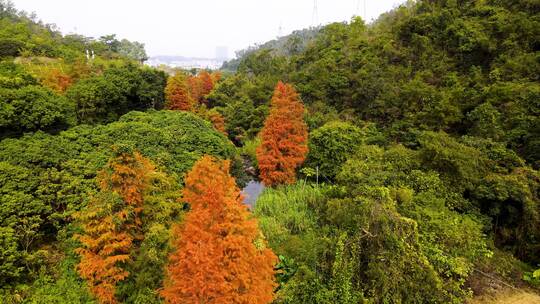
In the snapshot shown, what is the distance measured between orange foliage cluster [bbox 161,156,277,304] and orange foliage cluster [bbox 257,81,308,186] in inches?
488

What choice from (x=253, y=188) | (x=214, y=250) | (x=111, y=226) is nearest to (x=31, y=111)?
(x=111, y=226)

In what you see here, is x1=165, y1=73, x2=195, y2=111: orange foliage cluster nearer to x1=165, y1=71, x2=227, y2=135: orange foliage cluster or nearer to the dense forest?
x1=165, y1=71, x2=227, y2=135: orange foliage cluster

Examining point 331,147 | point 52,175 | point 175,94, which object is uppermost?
point 175,94

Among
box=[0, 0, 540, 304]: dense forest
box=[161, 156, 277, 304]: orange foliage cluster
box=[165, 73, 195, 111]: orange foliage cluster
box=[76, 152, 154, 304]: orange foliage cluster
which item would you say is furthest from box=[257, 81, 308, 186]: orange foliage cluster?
box=[165, 73, 195, 111]: orange foliage cluster

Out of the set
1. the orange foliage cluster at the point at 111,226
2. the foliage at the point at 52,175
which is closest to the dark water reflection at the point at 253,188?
the foliage at the point at 52,175

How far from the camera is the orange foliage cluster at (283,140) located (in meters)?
23.2

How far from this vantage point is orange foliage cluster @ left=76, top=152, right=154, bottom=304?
40.3 ft

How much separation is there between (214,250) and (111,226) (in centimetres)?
472

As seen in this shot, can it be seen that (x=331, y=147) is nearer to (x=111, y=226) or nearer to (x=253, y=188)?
(x=253, y=188)

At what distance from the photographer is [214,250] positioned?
33.2 feet

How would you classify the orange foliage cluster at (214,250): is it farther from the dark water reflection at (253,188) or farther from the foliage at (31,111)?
the dark water reflection at (253,188)

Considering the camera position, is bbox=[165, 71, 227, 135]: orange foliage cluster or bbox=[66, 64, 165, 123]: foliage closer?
bbox=[66, 64, 165, 123]: foliage

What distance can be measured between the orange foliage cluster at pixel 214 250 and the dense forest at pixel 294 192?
0.06 metres

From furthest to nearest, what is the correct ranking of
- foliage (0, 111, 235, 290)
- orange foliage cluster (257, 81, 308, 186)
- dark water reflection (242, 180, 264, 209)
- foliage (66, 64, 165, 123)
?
dark water reflection (242, 180, 264, 209)
foliage (66, 64, 165, 123)
orange foliage cluster (257, 81, 308, 186)
foliage (0, 111, 235, 290)
